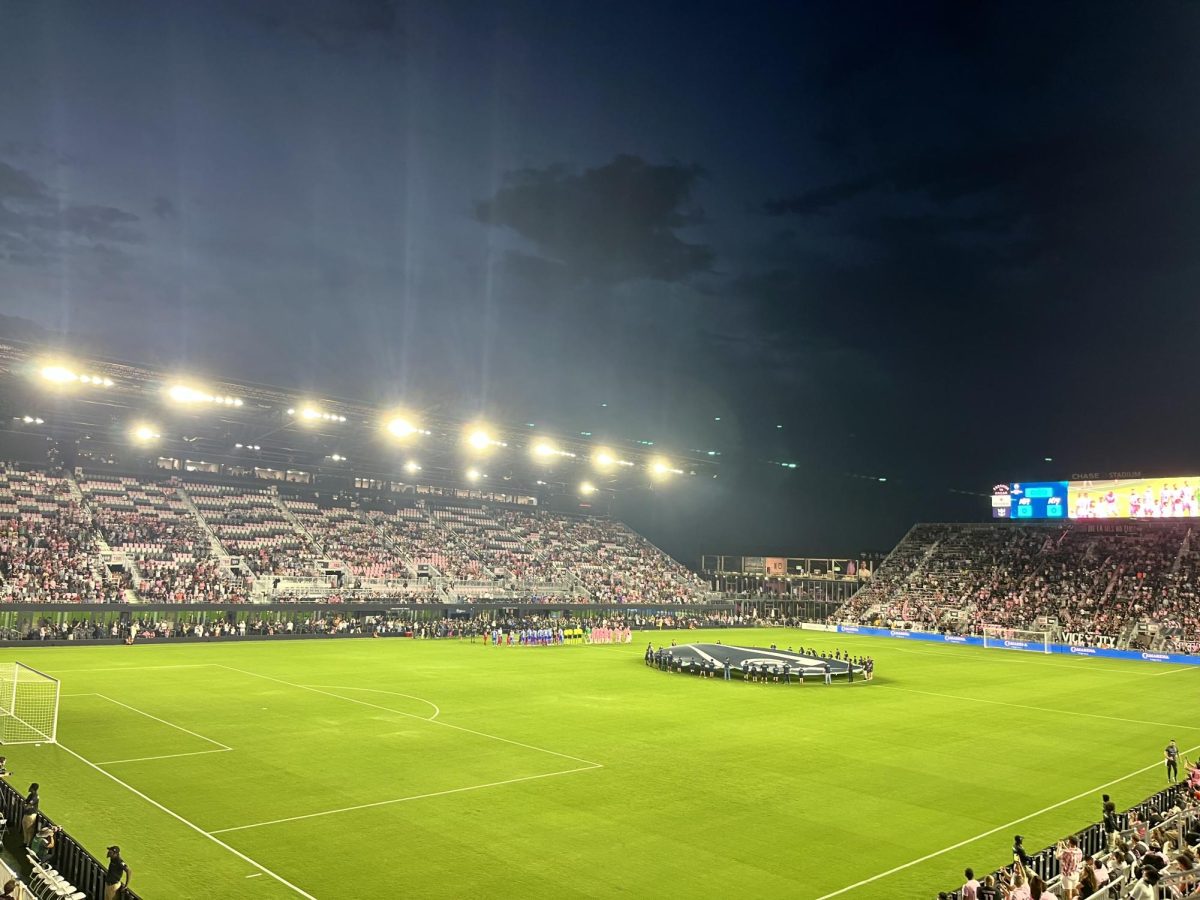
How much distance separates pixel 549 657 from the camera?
46.7m

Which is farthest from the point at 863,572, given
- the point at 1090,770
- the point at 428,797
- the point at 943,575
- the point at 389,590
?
the point at 428,797

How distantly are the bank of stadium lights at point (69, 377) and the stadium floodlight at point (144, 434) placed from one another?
13.1 m

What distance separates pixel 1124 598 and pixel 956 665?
81.3ft

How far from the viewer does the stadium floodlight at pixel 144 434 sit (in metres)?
59.0

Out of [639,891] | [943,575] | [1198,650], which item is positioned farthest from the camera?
[943,575]

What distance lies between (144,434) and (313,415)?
1664cm

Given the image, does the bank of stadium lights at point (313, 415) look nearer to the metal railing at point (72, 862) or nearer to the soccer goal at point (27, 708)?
the soccer goal at point (27, 708)

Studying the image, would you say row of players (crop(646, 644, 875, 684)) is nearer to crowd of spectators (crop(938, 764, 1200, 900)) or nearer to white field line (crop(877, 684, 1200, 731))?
white field line (crop(877, 684, 1200, 731))

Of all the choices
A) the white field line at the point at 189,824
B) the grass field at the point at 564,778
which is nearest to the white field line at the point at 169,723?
the grass field at the point at 564,778

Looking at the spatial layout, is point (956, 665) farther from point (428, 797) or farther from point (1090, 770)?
point (428, 797)

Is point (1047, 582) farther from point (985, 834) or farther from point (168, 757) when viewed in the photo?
point (168, 757)

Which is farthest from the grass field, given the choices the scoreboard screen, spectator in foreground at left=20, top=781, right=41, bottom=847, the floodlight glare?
the scoreboard screen

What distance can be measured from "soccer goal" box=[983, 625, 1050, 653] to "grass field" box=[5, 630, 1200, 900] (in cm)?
2459

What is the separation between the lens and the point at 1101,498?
69.1 metres
